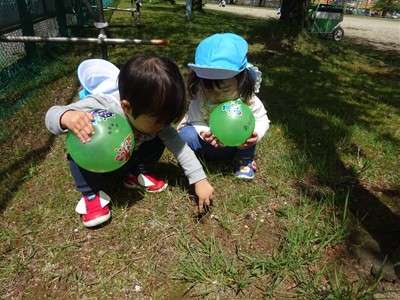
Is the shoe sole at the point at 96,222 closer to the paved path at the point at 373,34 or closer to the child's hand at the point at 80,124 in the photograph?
the child's hand at the point at 80,124

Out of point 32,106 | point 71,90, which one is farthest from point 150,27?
point 32,106

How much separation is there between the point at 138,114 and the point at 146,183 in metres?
0.68

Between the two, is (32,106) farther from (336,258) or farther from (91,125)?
(336,258)

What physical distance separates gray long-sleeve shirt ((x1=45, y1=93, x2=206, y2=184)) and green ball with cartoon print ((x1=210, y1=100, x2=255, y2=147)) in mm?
224

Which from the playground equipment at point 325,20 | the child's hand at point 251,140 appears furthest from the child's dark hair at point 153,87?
the playground equipment at point 325,20

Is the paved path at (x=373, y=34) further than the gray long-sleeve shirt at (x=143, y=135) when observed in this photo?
Yes

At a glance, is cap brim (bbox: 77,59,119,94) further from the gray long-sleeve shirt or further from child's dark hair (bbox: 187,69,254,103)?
child's dark hair (bbox: 187,69,254,103)

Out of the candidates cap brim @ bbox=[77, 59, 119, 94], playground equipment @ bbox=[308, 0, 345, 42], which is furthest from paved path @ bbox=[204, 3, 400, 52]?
cap brim @ bbox=[77, 59, 119, 94]

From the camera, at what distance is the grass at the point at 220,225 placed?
64.3 inches

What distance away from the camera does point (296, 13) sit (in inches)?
294

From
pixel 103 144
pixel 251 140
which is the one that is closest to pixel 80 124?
pixel 103 144

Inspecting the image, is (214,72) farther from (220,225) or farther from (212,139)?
(220,225)

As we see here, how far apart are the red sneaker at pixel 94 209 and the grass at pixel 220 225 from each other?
77 mm

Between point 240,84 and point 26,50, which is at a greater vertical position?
point 240,84
